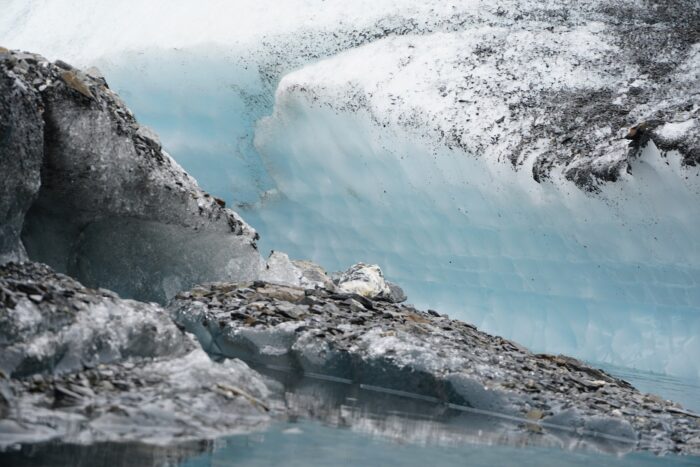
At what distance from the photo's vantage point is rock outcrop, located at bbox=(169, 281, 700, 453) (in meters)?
6.65

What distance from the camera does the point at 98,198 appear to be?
8.59m

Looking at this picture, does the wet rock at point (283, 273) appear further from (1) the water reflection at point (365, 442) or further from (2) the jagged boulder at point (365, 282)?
(1) the water reflection at point (365, 442)

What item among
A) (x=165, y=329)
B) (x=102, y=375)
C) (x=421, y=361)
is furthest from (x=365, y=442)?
(x=421, y=361)

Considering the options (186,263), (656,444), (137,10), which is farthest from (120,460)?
(137,10)

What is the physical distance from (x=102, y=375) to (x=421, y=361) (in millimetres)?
3013

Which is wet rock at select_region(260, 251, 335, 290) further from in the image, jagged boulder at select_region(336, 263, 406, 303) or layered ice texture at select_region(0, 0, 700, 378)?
layered ice texture at select_region(0, 0, 700, 378)

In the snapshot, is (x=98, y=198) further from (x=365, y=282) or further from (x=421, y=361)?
(x=365, y=282)

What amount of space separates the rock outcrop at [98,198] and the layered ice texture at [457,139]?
20.7 ft

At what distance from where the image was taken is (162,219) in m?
9.35

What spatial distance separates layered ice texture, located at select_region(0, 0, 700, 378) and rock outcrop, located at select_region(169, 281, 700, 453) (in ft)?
18.2

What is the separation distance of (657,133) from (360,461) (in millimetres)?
10364

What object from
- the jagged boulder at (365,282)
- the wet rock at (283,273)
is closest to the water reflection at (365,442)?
the wet rock at (283,273)

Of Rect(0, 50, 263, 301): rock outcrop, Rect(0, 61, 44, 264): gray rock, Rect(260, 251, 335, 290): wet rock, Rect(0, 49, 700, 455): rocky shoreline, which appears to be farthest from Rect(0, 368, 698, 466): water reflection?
Rect(260, 251, 335, 290): wet rock

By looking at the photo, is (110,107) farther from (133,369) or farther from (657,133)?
(657,133)
